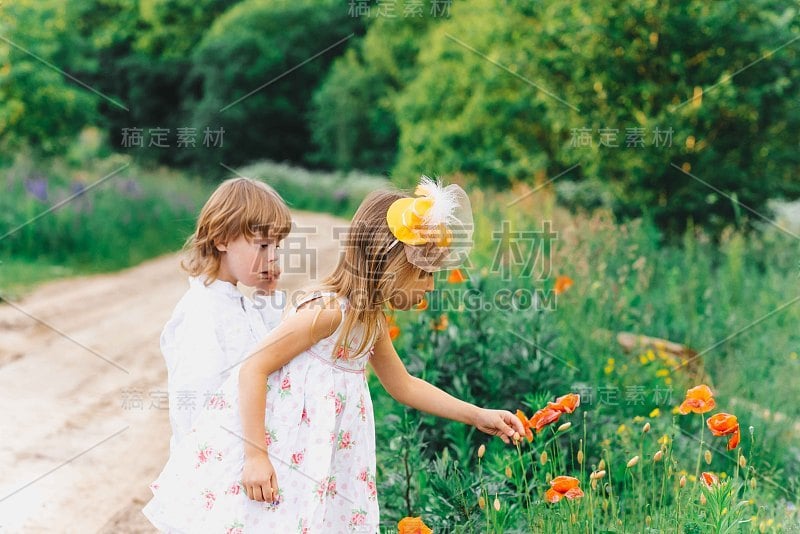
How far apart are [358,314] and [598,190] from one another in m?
7.22

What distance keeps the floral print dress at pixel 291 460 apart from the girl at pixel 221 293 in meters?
0.20

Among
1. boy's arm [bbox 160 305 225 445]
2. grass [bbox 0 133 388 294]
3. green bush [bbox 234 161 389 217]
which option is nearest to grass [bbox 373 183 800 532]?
boy's arm [bbox 160 305 225 445]

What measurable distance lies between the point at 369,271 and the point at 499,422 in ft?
1.97

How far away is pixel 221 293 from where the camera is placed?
286 cm

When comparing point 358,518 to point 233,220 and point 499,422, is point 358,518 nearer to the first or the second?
point 499,422

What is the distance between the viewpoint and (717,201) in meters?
7.71

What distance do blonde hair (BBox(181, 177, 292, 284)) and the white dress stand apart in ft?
0.26

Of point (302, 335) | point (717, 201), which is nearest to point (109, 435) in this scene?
point (302, 335)

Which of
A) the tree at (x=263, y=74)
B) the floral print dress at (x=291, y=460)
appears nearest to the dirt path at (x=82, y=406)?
the floral print dress at (x=291, y=460)

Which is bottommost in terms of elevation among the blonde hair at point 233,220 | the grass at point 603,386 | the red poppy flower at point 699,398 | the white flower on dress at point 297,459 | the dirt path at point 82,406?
the dirt path at point 82,406

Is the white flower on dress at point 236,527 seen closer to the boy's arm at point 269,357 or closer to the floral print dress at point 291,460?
the floral print dress at point 291,460

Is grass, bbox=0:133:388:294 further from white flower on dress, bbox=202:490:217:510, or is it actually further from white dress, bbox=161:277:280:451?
white flower on dress, bbox=202:490:217:510

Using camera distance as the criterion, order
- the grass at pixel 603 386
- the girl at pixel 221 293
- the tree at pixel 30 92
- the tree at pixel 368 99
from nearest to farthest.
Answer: the girl at pixel 221 293 < the grass at pixel 603 386 < the tree at pixel 30 92 < the tree at pixel 368 99

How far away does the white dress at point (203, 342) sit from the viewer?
2654 mm
